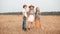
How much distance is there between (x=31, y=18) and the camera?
153 cm

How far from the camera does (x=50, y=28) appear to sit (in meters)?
1.51

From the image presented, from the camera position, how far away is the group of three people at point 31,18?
1.52 meters

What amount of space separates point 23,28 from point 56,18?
351 mm

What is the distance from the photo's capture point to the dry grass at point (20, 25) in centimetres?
150

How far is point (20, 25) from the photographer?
154 cm

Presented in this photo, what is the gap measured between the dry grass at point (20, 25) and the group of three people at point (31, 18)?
4cm

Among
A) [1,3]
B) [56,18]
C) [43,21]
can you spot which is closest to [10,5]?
[1,3]

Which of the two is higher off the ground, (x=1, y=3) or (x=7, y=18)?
(x=1, y=3)

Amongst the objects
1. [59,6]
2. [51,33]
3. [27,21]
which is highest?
[59,6]

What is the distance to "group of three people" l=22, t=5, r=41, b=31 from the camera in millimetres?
1523

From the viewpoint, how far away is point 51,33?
4.88 ft

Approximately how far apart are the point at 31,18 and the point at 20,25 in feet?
0.44

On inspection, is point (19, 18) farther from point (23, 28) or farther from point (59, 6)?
point (59, 6)

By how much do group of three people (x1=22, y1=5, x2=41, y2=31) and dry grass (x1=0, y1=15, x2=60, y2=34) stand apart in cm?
4
